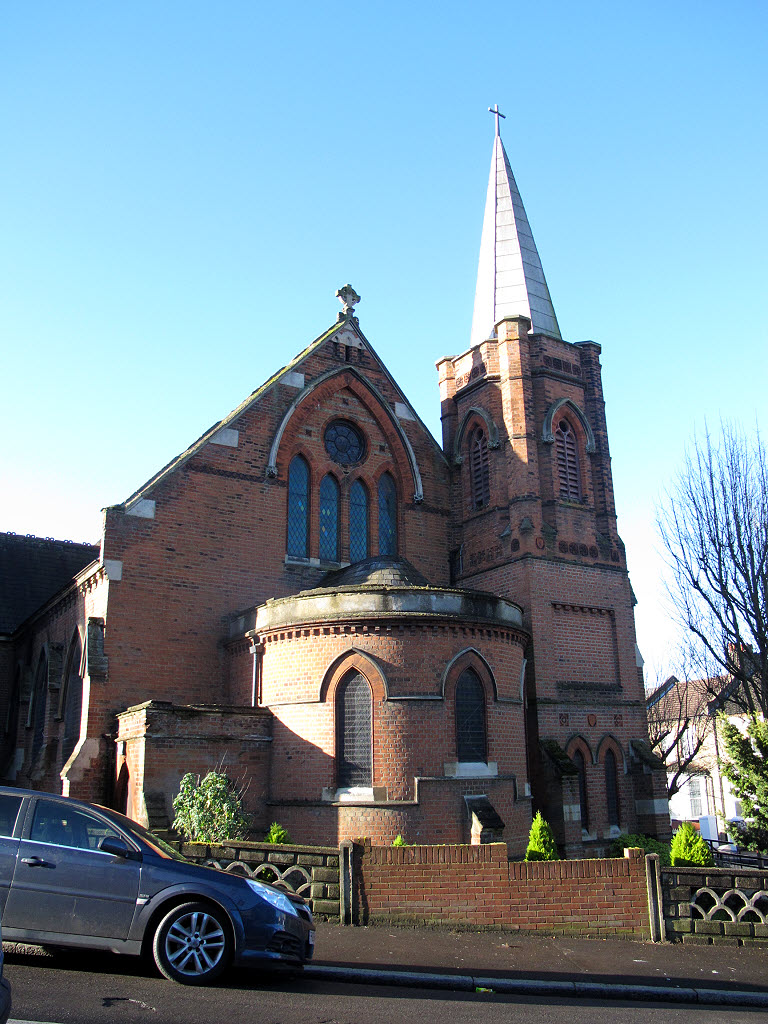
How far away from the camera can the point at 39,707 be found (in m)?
24.0

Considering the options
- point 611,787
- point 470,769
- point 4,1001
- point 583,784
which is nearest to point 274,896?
point 4,1001

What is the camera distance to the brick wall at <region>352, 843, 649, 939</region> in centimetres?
1055

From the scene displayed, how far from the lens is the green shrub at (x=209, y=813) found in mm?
14086

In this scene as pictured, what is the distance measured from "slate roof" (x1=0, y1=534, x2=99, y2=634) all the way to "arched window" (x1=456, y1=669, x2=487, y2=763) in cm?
1568

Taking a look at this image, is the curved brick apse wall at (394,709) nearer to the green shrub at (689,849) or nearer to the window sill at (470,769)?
the window sill at (470,769)

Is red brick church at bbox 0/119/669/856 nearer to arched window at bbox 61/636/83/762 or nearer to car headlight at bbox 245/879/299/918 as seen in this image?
arched window at bbox 61/636/83/762

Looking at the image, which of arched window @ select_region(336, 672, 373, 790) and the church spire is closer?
arched window @ select_region(336, 672, 373, 790)

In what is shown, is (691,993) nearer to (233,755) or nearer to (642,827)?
(233,755)

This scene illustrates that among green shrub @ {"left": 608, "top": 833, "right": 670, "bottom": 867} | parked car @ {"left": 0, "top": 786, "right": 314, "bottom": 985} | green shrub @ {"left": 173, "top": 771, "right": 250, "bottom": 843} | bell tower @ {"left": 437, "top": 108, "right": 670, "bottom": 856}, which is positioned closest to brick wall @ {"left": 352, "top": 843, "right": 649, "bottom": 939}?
parked car @ {"left": 0, "top": 786, "right": 314, "bottom": 985}

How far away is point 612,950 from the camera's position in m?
9.91

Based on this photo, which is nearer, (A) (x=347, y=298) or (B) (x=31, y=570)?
(A) (x=347, y=298)

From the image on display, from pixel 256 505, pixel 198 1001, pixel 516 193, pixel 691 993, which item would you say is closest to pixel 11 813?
pixel 198 1001

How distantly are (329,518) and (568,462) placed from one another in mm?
6876

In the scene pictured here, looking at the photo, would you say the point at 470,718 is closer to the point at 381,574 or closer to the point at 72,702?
the point at 381,574
